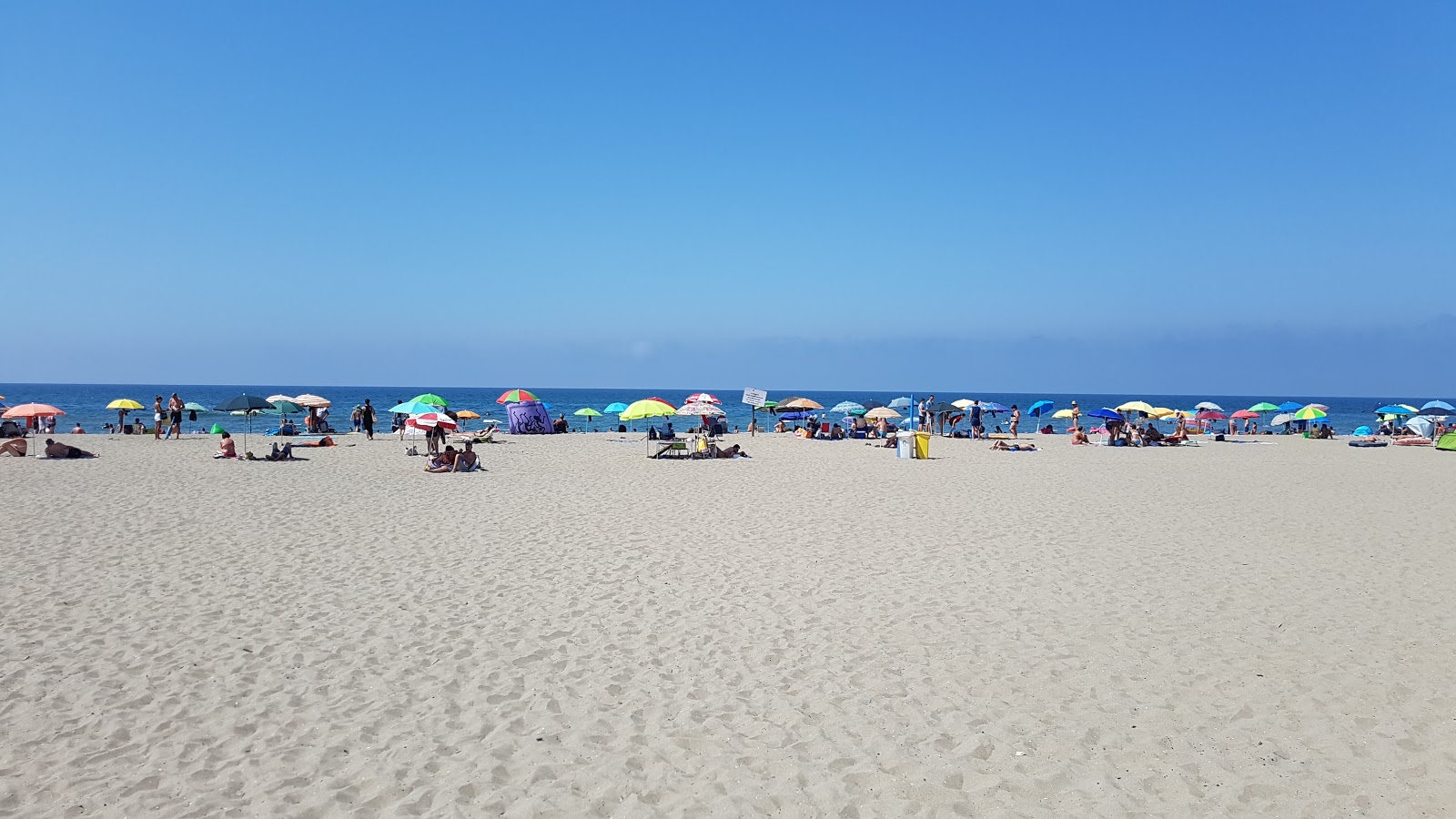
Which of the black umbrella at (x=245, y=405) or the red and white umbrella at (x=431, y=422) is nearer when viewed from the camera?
the red and white umbrella at (x=431, y=422)

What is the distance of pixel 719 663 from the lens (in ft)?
20.3

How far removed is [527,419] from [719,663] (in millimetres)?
32091

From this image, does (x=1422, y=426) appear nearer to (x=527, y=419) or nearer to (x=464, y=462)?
(x=527, y=419)

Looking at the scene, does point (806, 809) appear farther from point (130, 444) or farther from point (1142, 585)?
point (130, 444)

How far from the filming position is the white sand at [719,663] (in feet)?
14.2

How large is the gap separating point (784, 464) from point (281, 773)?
18617 millimetres

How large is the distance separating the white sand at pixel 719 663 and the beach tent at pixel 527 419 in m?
23.4

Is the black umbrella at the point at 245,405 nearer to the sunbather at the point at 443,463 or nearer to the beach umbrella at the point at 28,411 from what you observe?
the beach umbrella at the point at 28,411

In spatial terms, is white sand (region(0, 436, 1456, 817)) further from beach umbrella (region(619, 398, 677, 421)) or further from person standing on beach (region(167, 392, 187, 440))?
person standing on beach (region(167, 392, 187, 440))

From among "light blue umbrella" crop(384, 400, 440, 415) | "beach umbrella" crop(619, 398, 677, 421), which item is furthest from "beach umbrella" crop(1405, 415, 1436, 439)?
"light blue umbrella" crop(384, 400, 440, 415)

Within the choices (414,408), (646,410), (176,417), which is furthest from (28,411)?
(646,410)

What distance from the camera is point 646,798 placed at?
4199 millimetres

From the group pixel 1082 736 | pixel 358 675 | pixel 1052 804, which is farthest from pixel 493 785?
pixel 1082 736

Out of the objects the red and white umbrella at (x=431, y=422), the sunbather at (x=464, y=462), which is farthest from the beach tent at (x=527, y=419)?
the sunbather at (x=464, y=462)
